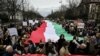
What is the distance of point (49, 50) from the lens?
1816 centimetres

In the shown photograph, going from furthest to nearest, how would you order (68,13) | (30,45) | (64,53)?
1. (68,13)
2. (30,45)
3. (64,53)

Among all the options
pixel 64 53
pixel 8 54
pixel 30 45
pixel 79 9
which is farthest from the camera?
pixel 79 9

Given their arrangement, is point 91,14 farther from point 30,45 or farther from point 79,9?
point 30,45

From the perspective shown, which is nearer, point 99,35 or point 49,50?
point 49,50

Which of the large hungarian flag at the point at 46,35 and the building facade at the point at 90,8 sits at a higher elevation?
the large hungarian flag at the point at 46,35

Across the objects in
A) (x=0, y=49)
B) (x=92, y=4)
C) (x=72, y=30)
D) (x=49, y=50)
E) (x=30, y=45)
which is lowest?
(x=92, y=4)

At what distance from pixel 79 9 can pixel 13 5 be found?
83.4 feet

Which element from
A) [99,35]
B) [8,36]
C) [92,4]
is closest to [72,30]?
[8,36]

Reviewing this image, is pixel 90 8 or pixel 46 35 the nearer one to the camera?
pixel 46 35

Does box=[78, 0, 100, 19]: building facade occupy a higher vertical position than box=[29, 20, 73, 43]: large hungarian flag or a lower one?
lower

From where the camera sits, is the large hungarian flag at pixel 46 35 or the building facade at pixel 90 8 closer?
the large hungarian flag at pixel 46 35

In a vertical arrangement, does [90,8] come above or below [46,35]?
below

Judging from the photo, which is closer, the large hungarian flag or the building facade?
the large hungarian flag

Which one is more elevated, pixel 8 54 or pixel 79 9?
pixel 8 54
